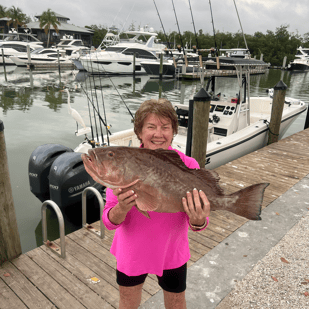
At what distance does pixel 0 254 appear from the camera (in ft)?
10.0

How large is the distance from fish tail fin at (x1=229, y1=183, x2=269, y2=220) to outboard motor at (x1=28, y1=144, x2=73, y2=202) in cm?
412

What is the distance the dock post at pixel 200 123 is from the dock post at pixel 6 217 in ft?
10.3

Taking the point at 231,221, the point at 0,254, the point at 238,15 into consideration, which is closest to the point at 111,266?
the point at 0,254

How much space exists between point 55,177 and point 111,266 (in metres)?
2.03

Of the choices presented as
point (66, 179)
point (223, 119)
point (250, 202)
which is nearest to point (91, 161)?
point (250, 202)

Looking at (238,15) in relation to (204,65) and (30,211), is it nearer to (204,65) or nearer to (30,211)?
(204,65)

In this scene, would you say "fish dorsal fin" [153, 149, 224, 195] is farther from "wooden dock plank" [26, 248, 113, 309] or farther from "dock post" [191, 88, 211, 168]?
"dock post" [191, 88, 211, 168]

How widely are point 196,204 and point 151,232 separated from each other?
0.39m

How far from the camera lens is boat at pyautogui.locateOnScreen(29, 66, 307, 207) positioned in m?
4.59

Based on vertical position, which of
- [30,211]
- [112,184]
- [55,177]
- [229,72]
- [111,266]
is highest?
[229,72]

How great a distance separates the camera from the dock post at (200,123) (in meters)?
4.70

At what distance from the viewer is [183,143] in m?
7.20

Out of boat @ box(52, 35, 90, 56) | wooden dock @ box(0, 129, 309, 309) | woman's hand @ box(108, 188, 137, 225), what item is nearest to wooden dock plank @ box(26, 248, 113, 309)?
wooden dock @ box(0, 129, 309, 309)

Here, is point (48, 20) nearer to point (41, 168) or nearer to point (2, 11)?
point (2, 11)
